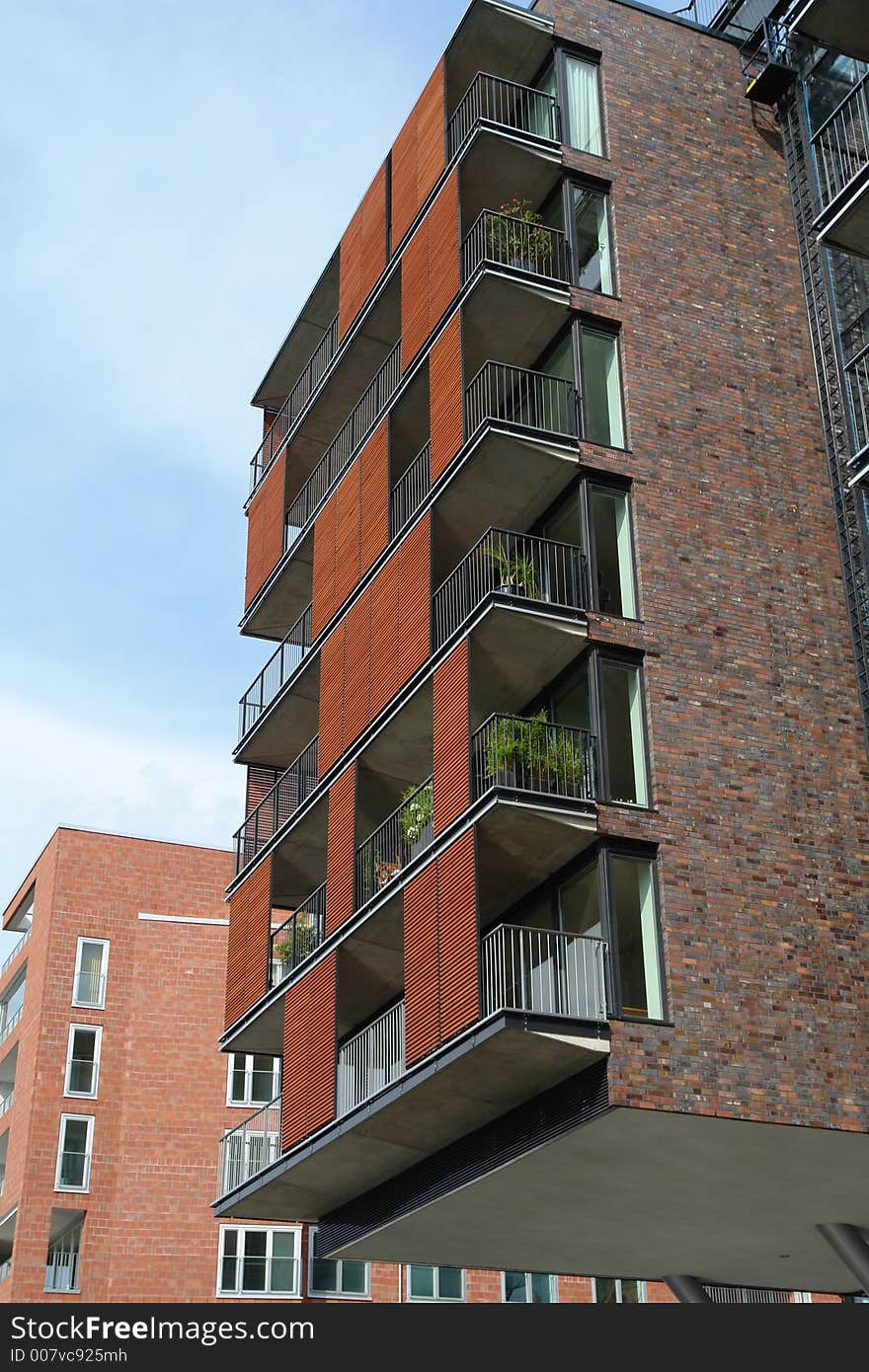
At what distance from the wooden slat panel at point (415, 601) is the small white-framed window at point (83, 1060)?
26.0m

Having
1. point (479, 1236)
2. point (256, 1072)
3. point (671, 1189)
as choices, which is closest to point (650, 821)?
point (671, 1189)

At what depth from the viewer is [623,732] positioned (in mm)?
23641

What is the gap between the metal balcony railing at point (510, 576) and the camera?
25031 mm

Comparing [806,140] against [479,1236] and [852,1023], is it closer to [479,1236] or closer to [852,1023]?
[852,1023]

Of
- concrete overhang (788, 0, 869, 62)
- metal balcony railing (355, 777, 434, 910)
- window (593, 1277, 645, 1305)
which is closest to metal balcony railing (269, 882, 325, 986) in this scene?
metal balcony railing (355, 777, 434, 910)

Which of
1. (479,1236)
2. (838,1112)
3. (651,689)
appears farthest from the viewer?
(479,1236)

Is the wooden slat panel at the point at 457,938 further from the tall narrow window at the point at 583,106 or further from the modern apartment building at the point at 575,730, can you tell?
the tall narrow window at the point at 583,106

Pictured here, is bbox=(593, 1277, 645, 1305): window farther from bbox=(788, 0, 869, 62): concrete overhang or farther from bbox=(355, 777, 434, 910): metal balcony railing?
bbox=(788, 0, 869, 62): concrete overhang

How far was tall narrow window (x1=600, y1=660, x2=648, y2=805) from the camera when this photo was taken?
2331 cm

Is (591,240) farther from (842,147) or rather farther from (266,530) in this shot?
(266,530)

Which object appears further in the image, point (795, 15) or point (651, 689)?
point (795, 15)

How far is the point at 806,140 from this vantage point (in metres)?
29.7

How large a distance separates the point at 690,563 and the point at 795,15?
30.5ft

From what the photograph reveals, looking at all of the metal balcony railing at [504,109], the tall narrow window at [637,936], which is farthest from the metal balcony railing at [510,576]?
the metal balcony railing at [504,109]
